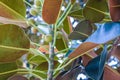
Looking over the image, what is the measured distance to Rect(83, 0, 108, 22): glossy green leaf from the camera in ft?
2.80

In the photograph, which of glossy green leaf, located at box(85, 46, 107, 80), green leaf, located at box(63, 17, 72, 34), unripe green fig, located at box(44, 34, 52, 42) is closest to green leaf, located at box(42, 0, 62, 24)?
unripe green fig, located at box(44, 34, 52, 42)

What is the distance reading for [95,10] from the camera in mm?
869

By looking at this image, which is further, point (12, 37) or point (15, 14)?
point (15, 14)

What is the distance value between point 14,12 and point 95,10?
0.74 feet

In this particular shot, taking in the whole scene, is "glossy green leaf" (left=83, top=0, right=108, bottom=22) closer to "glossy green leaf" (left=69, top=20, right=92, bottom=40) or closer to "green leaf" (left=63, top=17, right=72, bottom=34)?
"glossy green leaf" (left=69, top=20, right=92, bottom=40)

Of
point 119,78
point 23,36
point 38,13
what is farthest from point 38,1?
point 119,78

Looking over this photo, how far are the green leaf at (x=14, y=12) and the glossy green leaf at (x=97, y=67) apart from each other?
0.72ft

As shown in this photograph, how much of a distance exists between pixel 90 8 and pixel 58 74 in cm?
Result: 21

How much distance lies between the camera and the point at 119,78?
0.84m

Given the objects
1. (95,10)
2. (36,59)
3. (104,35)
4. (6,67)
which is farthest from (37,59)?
(104,35)

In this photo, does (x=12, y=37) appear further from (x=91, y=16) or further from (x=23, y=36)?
(x=91, y=16)

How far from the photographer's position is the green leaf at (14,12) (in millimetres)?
862

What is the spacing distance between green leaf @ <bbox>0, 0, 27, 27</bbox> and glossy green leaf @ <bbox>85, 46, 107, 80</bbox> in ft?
0.72

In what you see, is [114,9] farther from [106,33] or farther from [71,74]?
[71,74]
